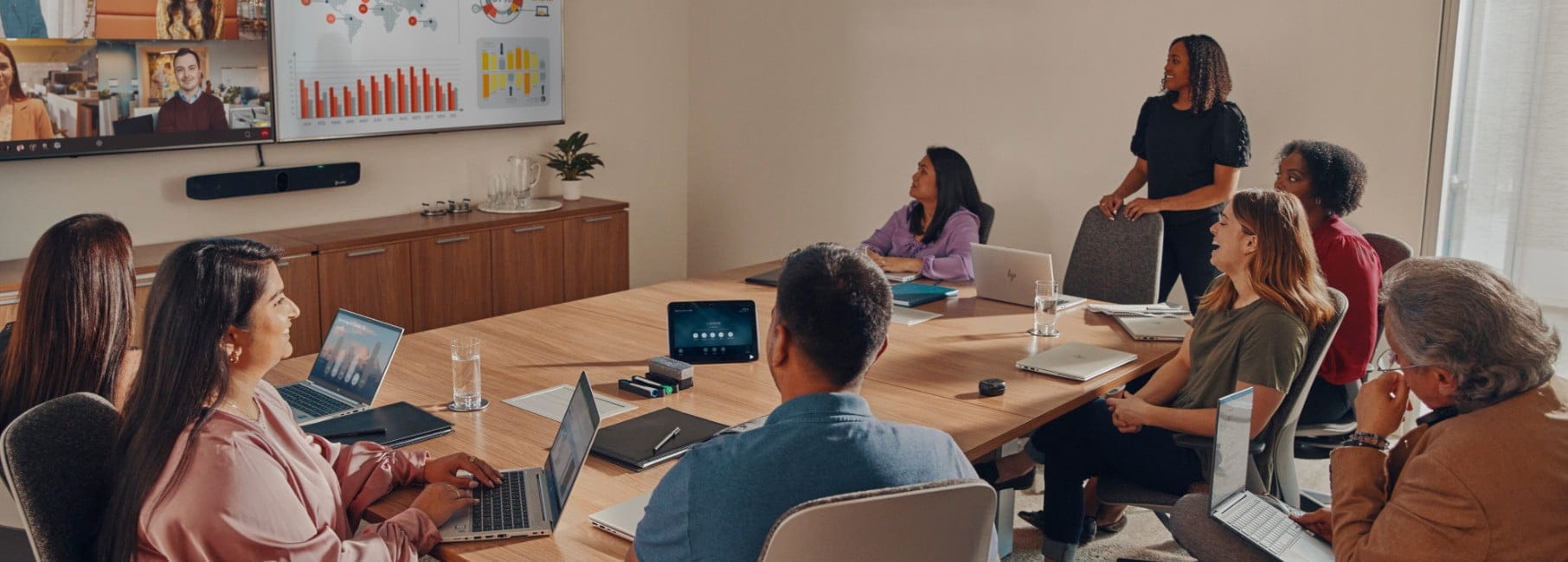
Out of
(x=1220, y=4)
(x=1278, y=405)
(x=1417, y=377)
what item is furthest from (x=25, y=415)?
(x=1220, y=4)

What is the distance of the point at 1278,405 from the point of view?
9.96 feet

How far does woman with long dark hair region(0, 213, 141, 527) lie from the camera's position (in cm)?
236

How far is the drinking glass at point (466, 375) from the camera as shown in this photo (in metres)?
2.89

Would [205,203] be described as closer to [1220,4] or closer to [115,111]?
[115,111]

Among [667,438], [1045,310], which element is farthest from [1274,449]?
[667,438]

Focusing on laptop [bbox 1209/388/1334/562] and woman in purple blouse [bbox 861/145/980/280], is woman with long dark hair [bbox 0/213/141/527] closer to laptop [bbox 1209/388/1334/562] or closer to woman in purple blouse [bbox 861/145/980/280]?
laptop [bbox 1209/388/1334/562]

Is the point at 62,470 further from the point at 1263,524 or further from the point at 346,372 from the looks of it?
the point at 1263,524

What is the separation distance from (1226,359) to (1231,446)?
0.44m

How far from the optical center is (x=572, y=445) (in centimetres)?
223

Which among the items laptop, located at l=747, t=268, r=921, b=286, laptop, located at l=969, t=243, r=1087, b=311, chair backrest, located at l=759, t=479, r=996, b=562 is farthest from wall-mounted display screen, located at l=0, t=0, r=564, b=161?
chair backrest, located at l=759, t=479, r=996, b=562

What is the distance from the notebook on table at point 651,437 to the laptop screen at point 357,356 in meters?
0.58

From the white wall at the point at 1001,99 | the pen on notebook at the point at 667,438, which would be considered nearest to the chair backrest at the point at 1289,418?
the pen on notebook at the point at 667,438

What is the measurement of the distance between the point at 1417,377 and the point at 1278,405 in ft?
2.95

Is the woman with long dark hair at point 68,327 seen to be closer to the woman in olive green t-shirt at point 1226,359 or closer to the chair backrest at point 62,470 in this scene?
the chair backrest at point 62,470
